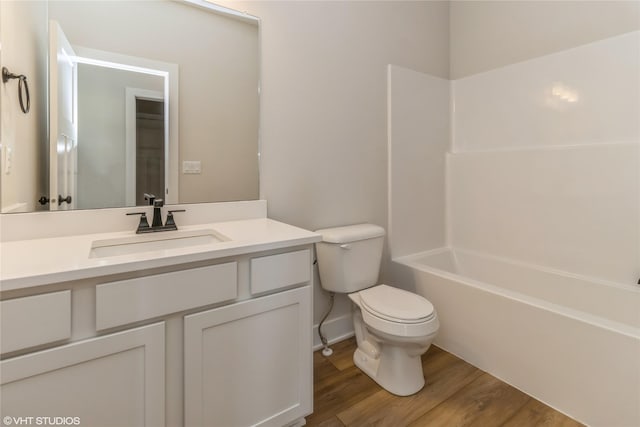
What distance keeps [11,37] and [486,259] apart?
9.24 feet

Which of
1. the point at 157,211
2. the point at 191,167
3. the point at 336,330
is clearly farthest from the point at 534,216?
the point at 157,211

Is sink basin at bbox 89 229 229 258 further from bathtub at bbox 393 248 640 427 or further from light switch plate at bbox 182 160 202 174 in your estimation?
bathtub at bbox 393 248 640 427

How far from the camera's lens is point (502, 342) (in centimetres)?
171

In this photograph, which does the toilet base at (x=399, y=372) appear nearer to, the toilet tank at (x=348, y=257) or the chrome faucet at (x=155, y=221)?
the toilet tank at (x=348, y=257)

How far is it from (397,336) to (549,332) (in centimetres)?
72

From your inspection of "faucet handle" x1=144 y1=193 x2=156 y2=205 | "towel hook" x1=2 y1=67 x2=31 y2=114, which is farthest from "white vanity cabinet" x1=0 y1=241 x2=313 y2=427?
"towel hook" x1=2 y1=67 x2=31 y2=114

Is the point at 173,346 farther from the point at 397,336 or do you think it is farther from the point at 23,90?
the point at 23,90

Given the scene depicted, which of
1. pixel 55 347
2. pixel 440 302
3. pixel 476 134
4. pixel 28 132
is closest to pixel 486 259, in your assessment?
pixel 440 302

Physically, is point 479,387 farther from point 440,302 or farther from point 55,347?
point 55,347

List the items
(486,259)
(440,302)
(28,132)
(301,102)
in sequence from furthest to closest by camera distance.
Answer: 1. (486,259)
2. (440,302)
3. (301,102)
4. (28,132)

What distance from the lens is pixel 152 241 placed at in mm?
1299

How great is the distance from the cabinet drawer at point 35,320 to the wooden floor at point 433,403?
1073 mm

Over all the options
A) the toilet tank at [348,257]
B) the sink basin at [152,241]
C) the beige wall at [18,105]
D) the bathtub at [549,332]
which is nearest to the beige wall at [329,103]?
the toilet tank at [348,257]

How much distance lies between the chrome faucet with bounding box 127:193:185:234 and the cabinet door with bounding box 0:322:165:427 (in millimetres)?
522
